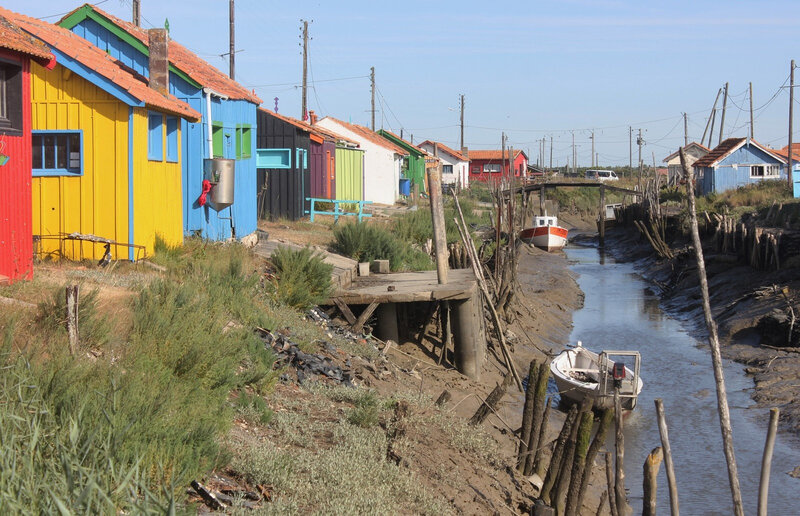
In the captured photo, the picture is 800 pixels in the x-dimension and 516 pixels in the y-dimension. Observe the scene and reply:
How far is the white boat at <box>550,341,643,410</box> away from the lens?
44.5 ft

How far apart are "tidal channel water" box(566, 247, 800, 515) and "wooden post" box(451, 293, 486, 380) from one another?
227 cm

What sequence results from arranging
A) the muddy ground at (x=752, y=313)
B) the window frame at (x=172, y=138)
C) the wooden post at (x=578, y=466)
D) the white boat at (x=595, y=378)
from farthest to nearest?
the muddy ground at (x=752, y=313)
the window frame at (x=172, y=138)
the white boat at (x=595, y=378)
the wooden post at (x=578, y=466)

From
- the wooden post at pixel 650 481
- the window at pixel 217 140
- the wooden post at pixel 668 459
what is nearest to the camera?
the wooden post at pixel 668 459

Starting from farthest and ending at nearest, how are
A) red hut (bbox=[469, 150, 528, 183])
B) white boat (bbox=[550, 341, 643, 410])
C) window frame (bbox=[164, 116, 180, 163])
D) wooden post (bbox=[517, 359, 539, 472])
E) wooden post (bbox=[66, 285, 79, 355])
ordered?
red hut (bbox=[469, 150, 528, 183]) → window frame (bbox=[164, 116, 180, 163]) → white boat (bbox=[550, 341, 643, 410]) → wooden post (bbox=[517, 359, 539, 472]) → wooden post (bbox=[66, 285, 79, 355])

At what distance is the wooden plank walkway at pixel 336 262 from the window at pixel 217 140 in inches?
71.9

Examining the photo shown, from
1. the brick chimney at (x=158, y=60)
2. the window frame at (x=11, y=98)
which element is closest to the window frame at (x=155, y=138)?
the brick chimney at (x=158, y=60)

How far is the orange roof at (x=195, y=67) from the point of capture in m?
15.8

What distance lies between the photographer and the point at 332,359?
10945mm

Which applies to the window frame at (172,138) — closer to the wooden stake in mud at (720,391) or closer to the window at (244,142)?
the window at (244,142)

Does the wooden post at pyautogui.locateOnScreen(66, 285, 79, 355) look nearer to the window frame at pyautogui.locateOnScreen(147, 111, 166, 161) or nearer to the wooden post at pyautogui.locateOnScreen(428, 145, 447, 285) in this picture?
the window frame at pyautogui.locateOnScreen(147, 111, 166, 161)

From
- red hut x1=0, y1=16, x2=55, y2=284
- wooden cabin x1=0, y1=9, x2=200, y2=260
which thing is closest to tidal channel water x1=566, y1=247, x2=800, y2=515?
red hut x1=0, y1=16, x2=55, y2=284

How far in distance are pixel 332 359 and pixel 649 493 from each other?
15.8 ft

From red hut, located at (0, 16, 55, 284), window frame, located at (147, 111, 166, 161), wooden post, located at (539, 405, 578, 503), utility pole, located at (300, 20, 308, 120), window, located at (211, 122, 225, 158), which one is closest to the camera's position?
Result: wooden post, located at (539, 405, 578, 503)

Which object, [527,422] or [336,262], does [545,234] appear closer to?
[336,262]
